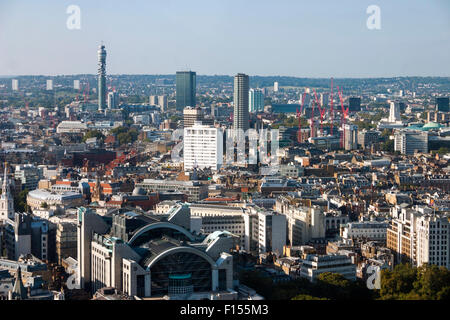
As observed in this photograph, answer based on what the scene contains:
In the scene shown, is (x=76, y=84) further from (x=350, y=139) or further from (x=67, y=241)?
(x=67, y=241)

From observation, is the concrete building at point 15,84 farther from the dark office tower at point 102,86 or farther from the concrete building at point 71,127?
the dark office tower at point 102,86

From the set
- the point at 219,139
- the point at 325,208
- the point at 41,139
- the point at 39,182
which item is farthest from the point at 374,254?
the point at 41,139

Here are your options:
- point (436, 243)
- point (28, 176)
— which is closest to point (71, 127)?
point (28, 176)

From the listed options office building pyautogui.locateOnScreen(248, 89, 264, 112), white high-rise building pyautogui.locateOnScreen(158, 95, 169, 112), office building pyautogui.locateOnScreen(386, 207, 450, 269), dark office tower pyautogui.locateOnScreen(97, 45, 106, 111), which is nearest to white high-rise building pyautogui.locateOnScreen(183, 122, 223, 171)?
office building pyautogui.locateOnScreen(386, 207, 450, 269)

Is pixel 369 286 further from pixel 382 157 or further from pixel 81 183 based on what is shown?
pixel 382 157

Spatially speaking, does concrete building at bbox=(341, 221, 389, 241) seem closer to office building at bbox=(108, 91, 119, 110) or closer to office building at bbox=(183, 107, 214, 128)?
office building at bbox=(183, 107, 214, 128)

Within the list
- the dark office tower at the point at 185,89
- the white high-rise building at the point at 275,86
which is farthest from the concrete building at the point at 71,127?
the white high-rise building at the point at 275,86
